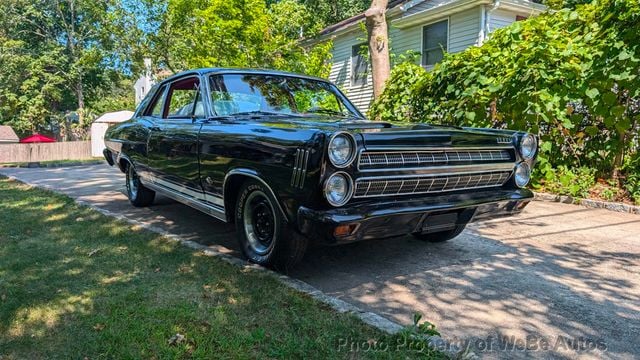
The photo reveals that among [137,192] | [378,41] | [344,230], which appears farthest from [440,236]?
[378,41]

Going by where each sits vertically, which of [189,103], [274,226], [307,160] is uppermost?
[189,103]

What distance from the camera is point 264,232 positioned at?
3.95m

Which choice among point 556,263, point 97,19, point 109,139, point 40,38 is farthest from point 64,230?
point 40,38

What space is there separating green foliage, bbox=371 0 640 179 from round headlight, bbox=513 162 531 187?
9.91 ft

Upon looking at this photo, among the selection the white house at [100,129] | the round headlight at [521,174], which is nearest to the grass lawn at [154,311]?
the round headlight at [521,174]

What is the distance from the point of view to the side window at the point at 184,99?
15.9 feet

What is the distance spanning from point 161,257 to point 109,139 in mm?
3956

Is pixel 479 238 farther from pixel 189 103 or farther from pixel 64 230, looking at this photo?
pixel 64 230

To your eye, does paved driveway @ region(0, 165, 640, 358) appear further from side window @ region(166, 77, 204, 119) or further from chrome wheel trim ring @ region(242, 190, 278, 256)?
side window @ region(166, 77, 204, 119)

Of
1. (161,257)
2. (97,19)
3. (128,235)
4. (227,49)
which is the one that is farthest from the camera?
(97,19)

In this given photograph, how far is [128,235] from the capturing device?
5012 mm

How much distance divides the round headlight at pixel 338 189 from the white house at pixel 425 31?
36.9ft

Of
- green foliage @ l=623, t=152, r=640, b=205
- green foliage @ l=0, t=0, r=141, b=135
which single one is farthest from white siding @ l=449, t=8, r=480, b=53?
green foliage @ l=0, t=0, r=141, b=135

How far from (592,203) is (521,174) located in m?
3.19
